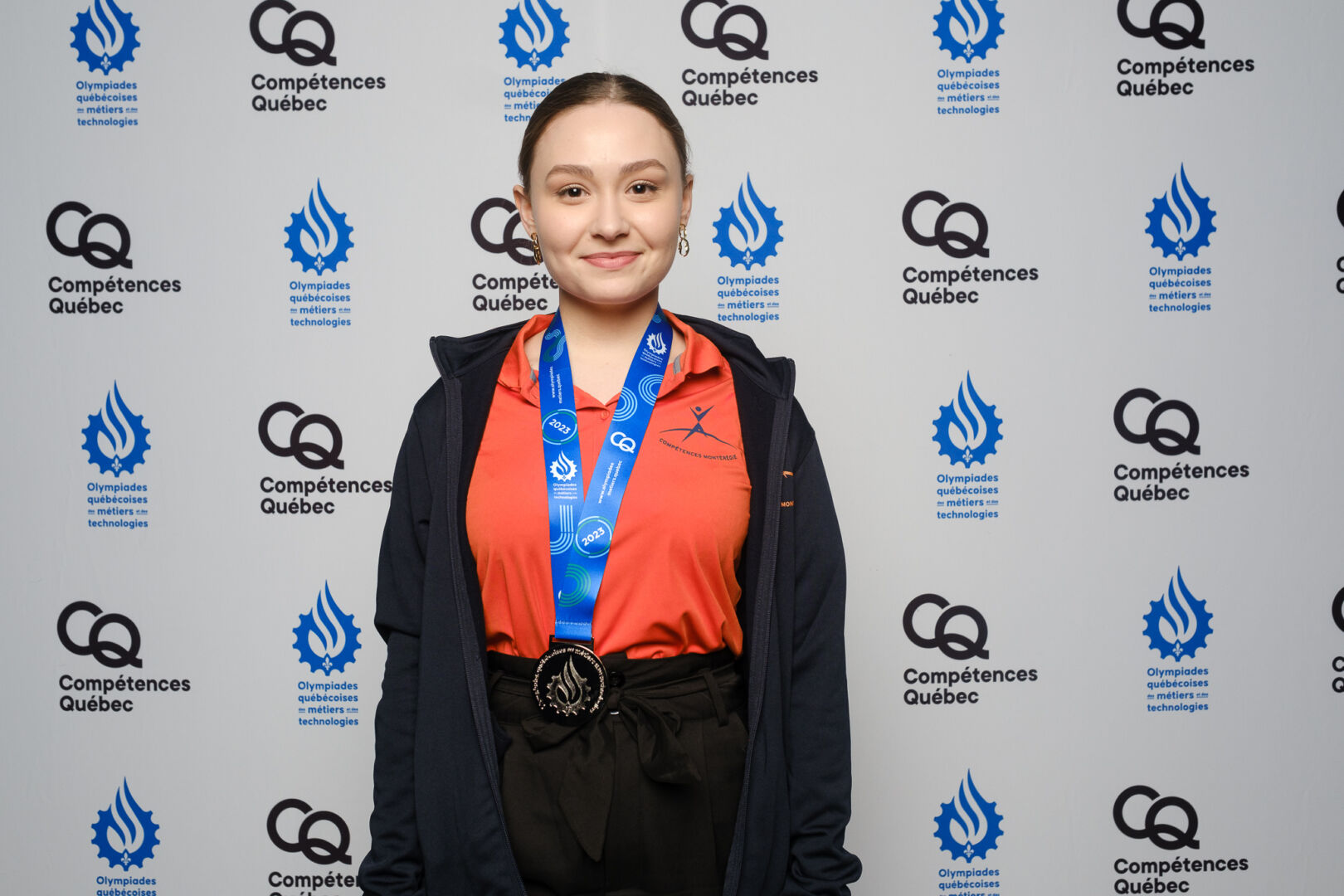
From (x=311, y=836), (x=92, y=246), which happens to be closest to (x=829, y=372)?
(x=311, y=836)

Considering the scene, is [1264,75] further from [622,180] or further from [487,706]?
[487,706]

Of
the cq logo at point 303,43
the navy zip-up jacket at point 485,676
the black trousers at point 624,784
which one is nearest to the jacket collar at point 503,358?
the navy zip-up jacket at point 485,676

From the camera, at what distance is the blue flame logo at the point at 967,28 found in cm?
244

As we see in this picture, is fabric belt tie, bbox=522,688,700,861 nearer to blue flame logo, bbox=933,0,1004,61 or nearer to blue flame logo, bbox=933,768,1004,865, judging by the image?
blue flame logo, bbox=933,768,1004,865

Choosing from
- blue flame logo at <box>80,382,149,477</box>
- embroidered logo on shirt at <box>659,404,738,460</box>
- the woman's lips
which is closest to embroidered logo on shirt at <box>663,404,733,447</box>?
embroidered logo on shirt at <box>659,404,738,460</box>

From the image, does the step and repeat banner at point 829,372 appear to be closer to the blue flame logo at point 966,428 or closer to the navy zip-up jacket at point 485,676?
the blue flame logo at point 966,428

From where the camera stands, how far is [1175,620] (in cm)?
249

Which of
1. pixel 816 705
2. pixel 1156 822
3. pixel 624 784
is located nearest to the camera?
pixel 624 784

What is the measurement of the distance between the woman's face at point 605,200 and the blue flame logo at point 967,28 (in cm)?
132

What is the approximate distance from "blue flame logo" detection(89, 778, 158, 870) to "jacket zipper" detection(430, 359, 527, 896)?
1626mm

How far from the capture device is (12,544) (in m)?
2.50

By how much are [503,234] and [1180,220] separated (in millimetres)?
1659

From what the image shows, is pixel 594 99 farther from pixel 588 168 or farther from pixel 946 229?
pixel 946 229

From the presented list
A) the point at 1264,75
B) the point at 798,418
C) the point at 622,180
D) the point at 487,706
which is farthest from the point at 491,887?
the point at 1264,75
